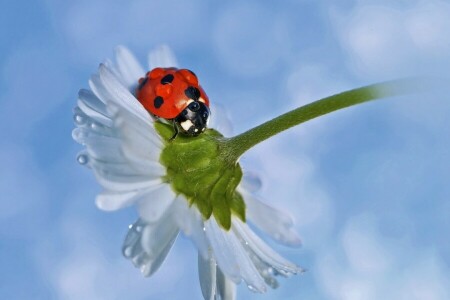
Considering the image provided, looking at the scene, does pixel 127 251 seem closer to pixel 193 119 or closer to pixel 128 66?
pixel 193 119

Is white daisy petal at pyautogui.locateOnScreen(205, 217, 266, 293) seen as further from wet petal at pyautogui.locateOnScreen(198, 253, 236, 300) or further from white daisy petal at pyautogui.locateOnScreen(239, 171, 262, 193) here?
white daisy petal at pyautogui.locateOnScreen(239, 171, 262, 193)

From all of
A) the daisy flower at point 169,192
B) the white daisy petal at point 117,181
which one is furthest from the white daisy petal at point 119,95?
the white daisy petal at point 117,181

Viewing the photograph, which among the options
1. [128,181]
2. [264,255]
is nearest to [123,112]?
[128,181]

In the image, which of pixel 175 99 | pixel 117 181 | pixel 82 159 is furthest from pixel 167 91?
pixel 117 181

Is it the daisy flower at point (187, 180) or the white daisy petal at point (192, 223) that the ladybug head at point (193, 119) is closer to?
the daisy flower at point (187, 180)

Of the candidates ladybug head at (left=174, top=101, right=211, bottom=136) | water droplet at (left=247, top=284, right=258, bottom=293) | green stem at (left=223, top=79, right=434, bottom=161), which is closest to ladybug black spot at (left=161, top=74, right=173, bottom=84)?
ladybug head at (left=174, top=101, right=211, bottom=136)

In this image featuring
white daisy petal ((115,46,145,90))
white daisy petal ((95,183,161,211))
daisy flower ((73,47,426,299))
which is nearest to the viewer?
white daisy petal ((95,183,161,211))
